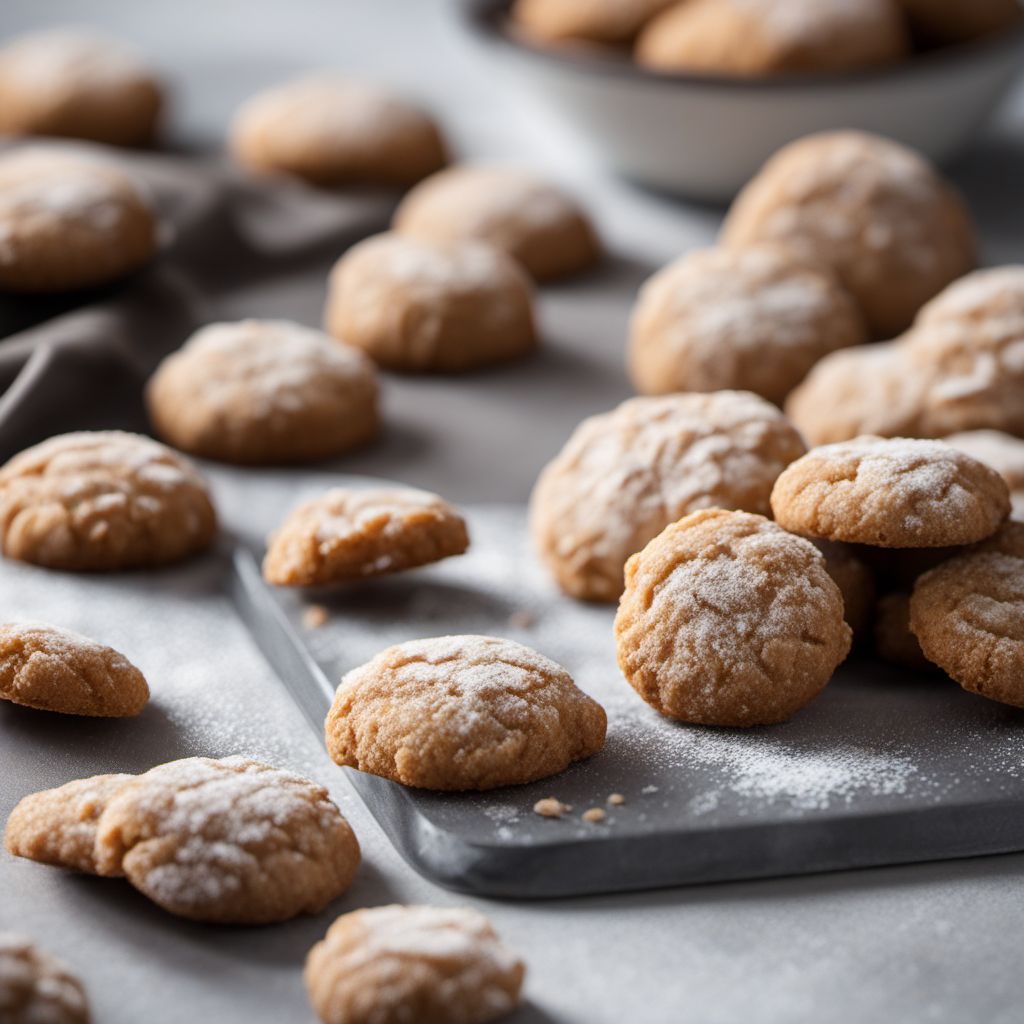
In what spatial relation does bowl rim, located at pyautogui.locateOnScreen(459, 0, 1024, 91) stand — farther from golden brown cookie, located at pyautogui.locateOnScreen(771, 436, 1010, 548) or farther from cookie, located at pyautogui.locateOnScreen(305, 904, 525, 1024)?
cookie, located at pyautogui.locateOnScreen(305, 904, 525, 1024)

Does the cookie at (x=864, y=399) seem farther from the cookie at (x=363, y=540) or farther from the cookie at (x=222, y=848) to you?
the cookie at (x=222, y=848)

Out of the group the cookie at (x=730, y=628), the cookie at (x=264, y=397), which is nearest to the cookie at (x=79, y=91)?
the cookie at (x=264, y=397)

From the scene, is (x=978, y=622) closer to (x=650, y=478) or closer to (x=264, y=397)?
(x=650, y=478)

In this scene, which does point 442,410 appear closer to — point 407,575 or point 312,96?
point 407,575

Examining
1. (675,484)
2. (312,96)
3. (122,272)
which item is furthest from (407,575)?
(312,96)

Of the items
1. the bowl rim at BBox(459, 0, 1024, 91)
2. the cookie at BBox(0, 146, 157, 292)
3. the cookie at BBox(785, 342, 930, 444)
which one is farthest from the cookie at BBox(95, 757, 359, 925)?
the bowl rim at BBox(459, 0, 1024, 91)
